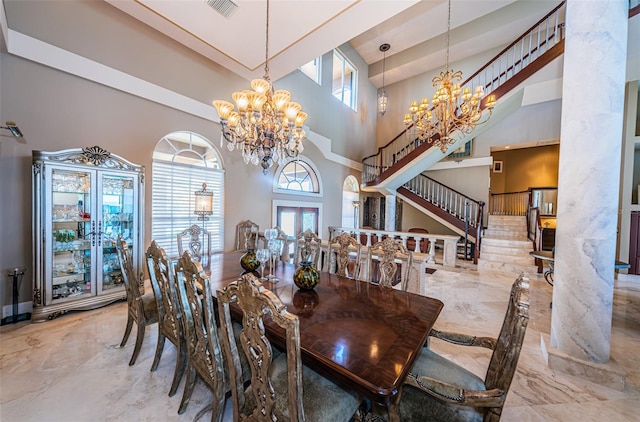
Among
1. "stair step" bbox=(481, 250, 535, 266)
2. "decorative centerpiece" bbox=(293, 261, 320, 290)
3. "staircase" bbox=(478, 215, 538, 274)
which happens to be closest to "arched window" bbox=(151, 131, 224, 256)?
"decorative centerpiece" bbox=(293, 261, 320, 290)

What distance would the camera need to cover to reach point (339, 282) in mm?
2125

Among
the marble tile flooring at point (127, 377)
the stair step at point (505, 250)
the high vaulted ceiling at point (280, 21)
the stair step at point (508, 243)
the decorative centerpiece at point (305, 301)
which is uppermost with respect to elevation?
the high vaulted ceiling at point (280, 21)

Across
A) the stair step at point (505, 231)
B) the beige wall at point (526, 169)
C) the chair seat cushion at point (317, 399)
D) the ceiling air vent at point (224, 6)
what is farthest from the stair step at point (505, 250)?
the ceiling air vent at point (224, 6)

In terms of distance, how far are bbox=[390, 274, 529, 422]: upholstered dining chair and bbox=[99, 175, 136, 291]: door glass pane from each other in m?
3.57

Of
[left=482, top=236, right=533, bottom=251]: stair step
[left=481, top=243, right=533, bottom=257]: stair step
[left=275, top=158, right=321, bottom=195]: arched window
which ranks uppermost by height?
[left=275, top=158, right=321, bottom=195]: arched window

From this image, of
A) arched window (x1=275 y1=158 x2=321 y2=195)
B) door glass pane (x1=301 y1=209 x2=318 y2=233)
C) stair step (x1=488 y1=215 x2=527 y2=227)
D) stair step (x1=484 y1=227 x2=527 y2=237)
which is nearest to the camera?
arched window (x1=275 y1=158 x2=321 y2=195)

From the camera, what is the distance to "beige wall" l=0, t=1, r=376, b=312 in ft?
8.63

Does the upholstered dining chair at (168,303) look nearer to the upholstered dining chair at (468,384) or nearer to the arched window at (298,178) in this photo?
the upholstered dining chair at (468,384)

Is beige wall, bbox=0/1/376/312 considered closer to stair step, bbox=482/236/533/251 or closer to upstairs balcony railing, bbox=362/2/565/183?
upstairs balcony railing, bbox=362/2/565/183

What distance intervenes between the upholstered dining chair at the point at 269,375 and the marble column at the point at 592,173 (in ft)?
6.92

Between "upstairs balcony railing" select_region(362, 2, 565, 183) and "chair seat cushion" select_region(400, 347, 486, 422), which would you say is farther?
"upstairs balcony railing" select_region(362, 2, 565, 183)

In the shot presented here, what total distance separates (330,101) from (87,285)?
6440 millimetres

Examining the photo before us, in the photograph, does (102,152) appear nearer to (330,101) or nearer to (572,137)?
(572,137)

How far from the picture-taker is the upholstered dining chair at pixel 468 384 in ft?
3.22
